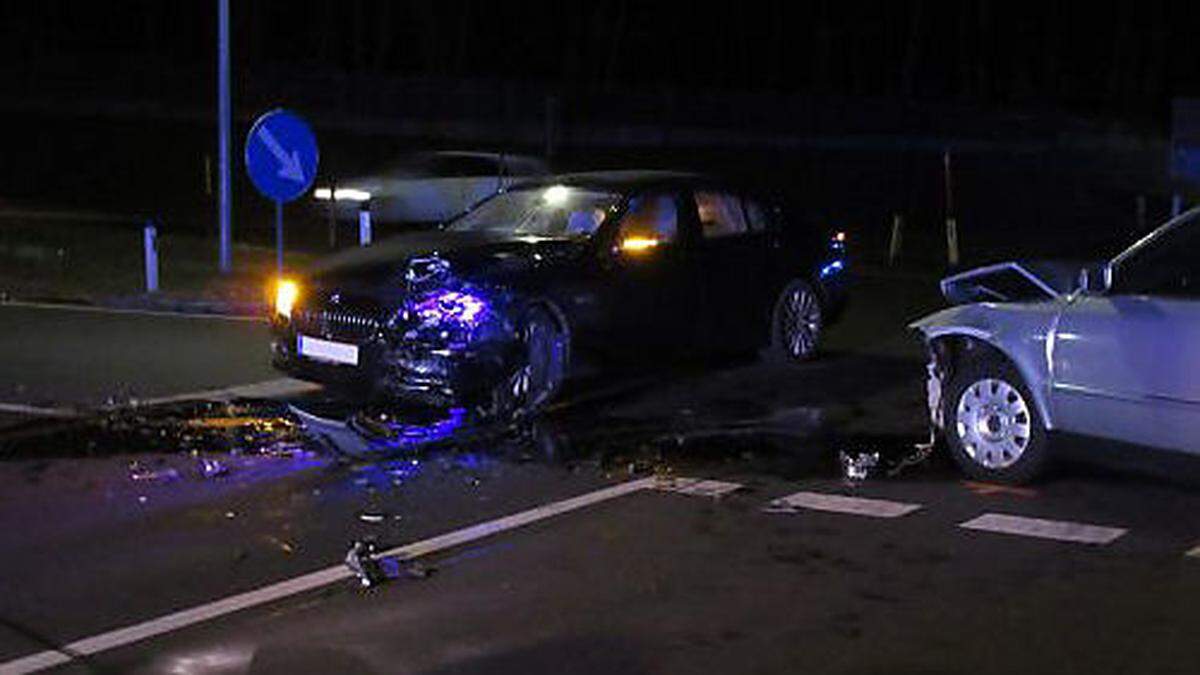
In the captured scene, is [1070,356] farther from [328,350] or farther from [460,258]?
[328,350]

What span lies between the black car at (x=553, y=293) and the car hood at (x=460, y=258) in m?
0.01

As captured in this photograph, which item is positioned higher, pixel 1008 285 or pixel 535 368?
pixel 1008 285

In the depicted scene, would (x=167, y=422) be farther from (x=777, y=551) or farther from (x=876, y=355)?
(x=876, y=355)

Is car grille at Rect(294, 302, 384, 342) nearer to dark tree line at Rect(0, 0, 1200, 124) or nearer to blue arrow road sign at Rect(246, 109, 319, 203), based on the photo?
blue arrow road sign at Rect(246, 109, 319, 203)

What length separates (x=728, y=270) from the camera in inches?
452

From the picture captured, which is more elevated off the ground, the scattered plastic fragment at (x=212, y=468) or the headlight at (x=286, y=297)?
the headlight at (x=286, y=297)

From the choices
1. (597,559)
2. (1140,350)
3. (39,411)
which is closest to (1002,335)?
(1140,350)

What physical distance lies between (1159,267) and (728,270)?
429cm

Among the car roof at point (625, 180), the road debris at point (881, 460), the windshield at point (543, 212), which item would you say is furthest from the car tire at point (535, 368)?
the road debris at point (881, 460)

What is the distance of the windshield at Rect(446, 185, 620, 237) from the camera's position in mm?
10719

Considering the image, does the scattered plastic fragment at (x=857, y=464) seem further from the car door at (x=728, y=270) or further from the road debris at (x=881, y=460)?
the car door at (x=728, y=270)

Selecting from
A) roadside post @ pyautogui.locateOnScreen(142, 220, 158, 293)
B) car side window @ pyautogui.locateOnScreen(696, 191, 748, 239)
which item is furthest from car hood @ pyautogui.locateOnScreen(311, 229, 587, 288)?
roadside post @ pyautogui.locateOnScreen(142, 220, 158, 293)

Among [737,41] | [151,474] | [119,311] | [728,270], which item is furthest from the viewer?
[737,41]

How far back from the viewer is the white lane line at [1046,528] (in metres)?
7.04
